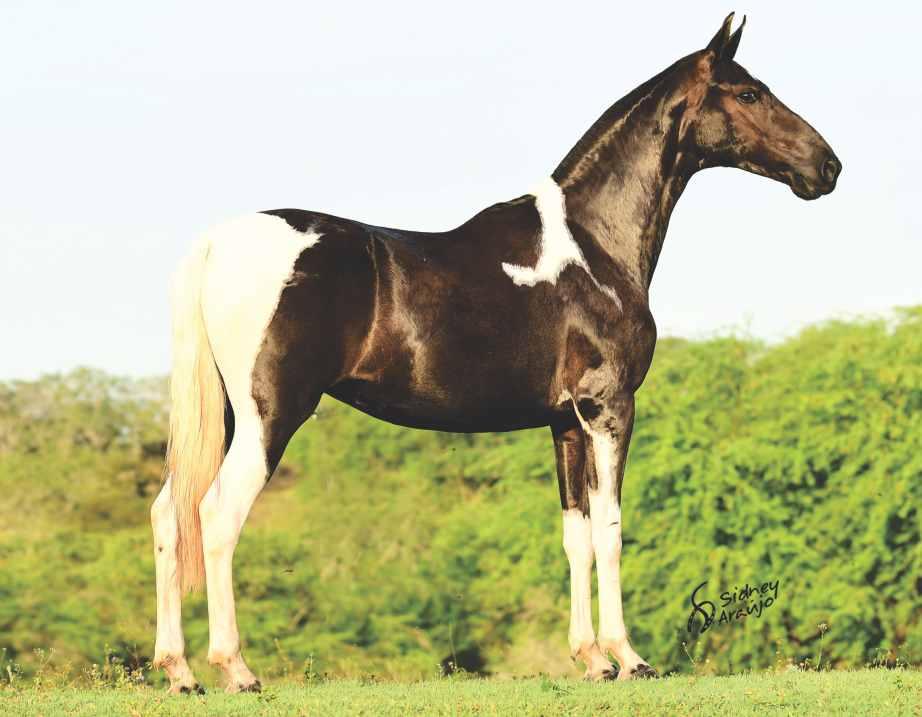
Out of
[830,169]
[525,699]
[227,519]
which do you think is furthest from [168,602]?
[830,169]

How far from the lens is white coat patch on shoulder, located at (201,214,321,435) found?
7.41 meters

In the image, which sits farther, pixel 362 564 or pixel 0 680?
pixel 362 564

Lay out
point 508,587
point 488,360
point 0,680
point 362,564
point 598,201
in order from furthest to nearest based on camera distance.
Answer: point 362,564
point 508,587
point 0,680
point 598,201
point 488,360

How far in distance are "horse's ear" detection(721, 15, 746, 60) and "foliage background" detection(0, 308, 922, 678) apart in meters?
17.5

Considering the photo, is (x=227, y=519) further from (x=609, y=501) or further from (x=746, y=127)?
(x=746, y=127)

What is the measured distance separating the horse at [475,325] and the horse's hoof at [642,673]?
0.07ft

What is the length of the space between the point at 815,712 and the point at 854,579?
30462mm

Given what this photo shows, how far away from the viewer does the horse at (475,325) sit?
7414 millimetres

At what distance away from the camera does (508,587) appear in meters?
46.9

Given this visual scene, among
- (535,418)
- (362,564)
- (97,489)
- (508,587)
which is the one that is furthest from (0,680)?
(97,489)

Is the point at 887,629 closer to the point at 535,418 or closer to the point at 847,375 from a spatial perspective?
the point at 847,375

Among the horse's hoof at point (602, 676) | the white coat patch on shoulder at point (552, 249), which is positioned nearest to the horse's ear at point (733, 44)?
the white coat patch on shoulder at point (552, 249)

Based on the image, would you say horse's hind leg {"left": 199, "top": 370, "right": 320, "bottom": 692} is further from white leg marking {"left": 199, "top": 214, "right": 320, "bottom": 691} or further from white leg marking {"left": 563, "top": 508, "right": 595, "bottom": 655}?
white leg marking {"left": 563, "top": 508, "right": 595, "bottom": 655}
